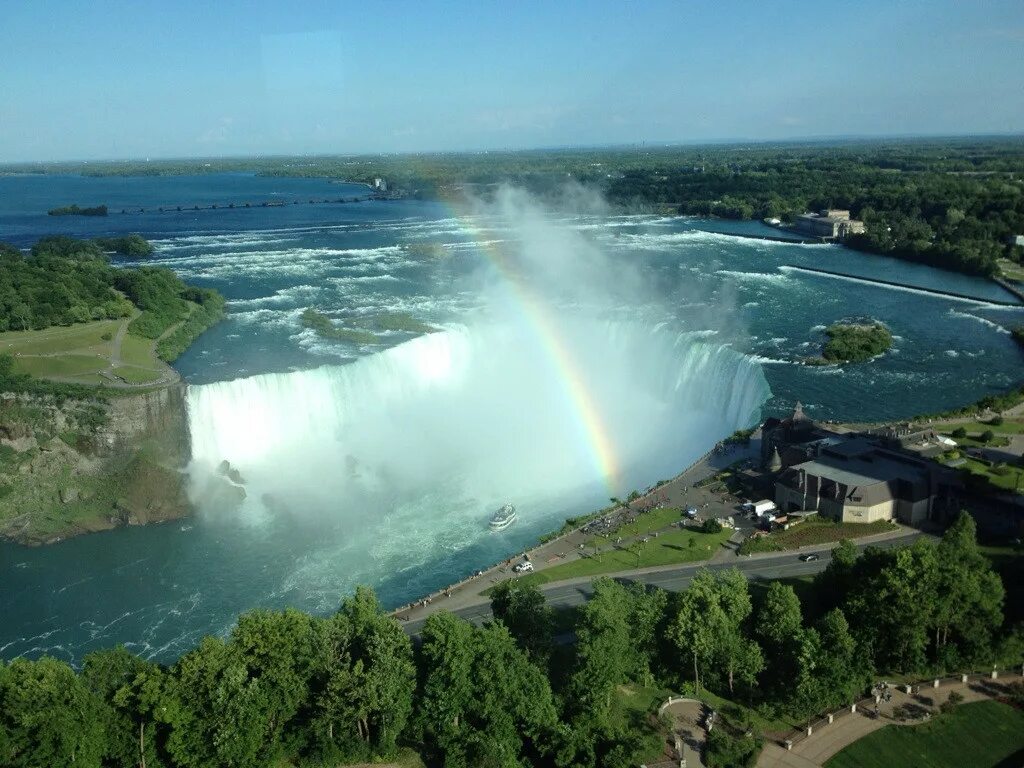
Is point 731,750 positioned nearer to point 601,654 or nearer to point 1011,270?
point 601,654

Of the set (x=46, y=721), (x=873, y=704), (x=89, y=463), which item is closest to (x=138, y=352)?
(x=89, y=463)

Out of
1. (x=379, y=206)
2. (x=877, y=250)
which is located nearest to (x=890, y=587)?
(x=877, y=250)

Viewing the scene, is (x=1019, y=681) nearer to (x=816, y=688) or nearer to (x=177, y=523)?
(x=816, y=688)

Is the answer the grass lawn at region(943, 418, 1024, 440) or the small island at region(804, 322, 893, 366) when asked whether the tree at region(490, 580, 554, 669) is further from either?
the small island at region(804, 322, 893, 366)

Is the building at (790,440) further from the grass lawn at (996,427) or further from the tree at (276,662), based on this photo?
the tree at (276,662)

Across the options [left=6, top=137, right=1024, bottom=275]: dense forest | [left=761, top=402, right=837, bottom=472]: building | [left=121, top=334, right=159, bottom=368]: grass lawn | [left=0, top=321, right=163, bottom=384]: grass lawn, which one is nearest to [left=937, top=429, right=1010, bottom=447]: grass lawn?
[left=761, top=402, right=837, bottom=472]: building
